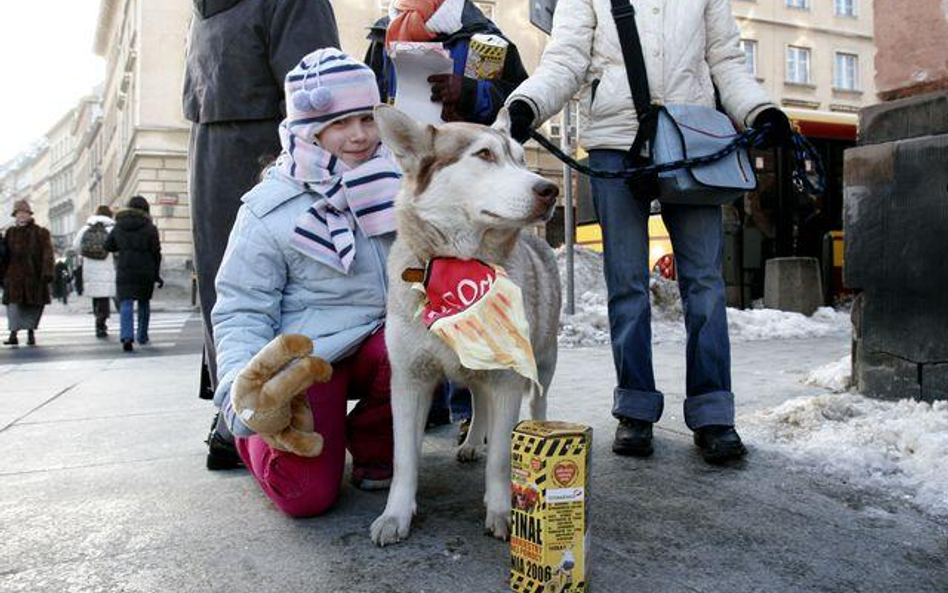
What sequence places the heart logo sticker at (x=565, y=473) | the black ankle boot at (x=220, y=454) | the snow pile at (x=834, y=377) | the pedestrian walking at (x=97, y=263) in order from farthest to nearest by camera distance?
the pedestrian walking at (x=97, y=263) < the snow pile at (x=834, y=377) < the black ankle boot at (x=220, y=454) < the heart logo sticker at (x=565, y=473)

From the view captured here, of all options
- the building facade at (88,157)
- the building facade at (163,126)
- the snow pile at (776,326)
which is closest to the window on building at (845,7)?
the building facade at (163,126)

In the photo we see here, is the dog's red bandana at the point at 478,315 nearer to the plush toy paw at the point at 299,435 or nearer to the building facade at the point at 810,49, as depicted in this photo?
the plush toy paw at the point at 299,435

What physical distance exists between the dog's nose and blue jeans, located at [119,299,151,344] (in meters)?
7.84

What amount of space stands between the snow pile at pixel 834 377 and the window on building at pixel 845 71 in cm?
3542

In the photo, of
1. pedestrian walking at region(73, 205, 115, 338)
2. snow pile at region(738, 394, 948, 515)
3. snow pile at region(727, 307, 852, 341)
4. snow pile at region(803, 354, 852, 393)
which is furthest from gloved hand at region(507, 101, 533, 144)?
pedestrian walking at region(73, 205, 115, 338)

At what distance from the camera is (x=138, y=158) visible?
2512 cm

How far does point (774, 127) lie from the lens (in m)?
2.91

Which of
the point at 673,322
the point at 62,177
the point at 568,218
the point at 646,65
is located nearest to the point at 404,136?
the point at 646,65

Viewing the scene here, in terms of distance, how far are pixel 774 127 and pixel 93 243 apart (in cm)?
979

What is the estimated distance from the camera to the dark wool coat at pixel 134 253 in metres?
9.15

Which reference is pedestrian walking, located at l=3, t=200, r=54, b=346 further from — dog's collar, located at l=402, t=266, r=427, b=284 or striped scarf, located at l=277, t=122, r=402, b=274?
dog's collar, located at l=402, t=266, r=427, b=284

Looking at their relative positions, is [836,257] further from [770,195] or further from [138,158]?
[138,158]

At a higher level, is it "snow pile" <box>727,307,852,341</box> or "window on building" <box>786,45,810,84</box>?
"window on building" <box>786,45,810,84</box>

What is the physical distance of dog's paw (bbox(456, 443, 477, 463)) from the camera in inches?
117
